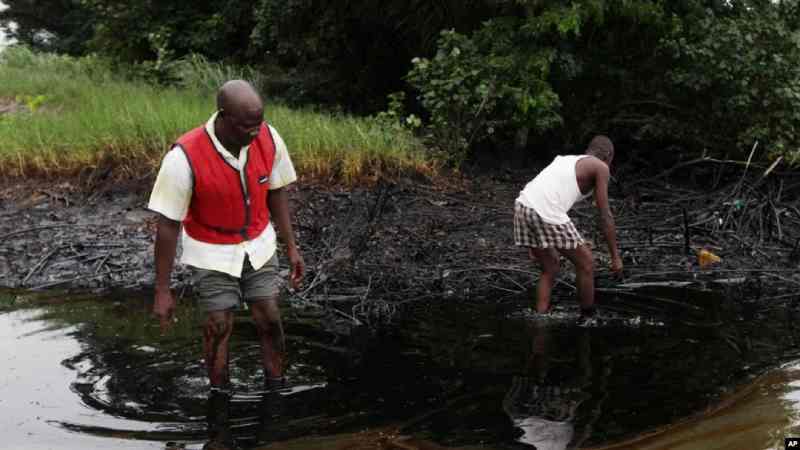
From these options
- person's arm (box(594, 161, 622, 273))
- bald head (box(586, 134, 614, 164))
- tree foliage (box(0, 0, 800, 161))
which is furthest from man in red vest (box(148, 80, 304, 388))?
tree foliage (box(0, 0, 800, 161))

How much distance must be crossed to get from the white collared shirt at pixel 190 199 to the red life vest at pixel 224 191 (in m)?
0.03

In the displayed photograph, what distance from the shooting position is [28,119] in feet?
37.0

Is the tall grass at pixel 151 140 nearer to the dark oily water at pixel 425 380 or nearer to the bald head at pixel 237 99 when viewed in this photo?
the dark oily water at pixel 425 380

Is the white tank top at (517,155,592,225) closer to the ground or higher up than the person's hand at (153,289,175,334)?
higher up

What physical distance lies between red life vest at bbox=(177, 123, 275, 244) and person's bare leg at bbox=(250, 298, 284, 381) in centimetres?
45

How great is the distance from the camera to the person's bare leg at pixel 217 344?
15.0ft

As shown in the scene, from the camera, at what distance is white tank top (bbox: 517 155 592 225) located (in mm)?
6152

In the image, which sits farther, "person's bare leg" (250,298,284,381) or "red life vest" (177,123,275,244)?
"person's bare leg" (250,298,284,381)

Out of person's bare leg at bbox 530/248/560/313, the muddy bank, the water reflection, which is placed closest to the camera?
the water reflection

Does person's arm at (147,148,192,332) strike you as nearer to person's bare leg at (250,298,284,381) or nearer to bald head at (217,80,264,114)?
bald head at (217,80,264,114)

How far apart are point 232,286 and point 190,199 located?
580 mm

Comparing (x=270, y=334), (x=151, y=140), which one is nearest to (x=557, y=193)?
(x=270, y=334)

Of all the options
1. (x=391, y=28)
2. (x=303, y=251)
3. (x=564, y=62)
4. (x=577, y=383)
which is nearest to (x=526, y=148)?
(x=564, y=62)

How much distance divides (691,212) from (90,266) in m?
6.21
